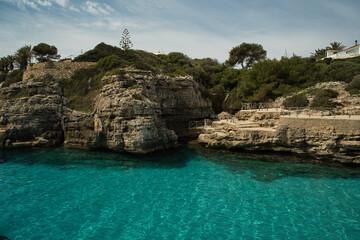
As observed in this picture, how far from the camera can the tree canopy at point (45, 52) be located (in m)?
32.9

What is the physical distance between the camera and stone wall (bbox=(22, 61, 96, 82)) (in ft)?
97.5

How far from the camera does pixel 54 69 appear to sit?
99.0ft

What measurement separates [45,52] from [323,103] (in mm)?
39889

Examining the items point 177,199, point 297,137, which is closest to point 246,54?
point 297,137

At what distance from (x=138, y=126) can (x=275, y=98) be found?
20.6 metres

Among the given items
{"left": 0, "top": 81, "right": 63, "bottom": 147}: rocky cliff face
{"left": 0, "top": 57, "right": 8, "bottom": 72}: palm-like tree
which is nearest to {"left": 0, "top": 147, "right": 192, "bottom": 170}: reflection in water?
{"left": 0, "top": 81, "right": 63, "bottom": 147}: rocky cliff face

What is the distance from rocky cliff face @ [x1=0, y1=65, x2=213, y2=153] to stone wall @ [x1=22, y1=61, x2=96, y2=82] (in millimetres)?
3149

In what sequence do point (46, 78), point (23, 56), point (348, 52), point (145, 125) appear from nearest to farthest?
1. point (145, 125)
2. point (46, 78)
3. point (23, 56)
4. point (348, 52)

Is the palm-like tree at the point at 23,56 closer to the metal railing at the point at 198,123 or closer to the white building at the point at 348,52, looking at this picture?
the metal railing at the point at 198,123

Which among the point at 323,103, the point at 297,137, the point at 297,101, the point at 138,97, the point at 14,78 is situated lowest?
the point at 297,137

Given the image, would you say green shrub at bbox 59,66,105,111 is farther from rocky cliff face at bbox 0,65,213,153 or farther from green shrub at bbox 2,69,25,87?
green shrub at bbox 2,69,25,87

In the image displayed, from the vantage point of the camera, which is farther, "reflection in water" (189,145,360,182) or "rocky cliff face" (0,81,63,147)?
"rocky cliff face" (0,81,63,147)

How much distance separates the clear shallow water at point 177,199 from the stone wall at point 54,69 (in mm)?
16522

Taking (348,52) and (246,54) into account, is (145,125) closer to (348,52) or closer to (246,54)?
(246,54)
